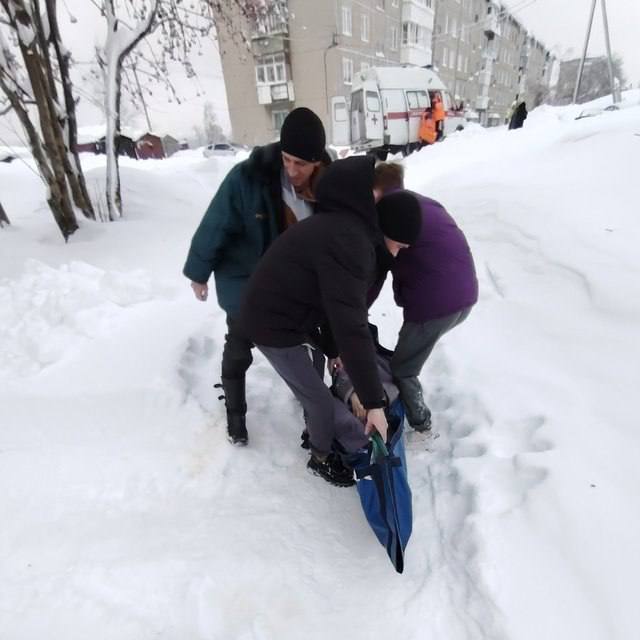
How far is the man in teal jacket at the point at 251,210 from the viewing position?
174cm

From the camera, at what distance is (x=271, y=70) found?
24609 mm

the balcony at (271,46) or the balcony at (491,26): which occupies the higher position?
the balcony at (491,26)

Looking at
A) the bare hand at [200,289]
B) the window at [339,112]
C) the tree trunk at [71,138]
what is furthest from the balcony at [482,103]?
the bare hand at [200,289]

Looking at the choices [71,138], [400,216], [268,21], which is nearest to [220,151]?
[268,21]

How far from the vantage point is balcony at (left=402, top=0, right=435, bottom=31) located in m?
26.8

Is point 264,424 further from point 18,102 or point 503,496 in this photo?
point 18,102

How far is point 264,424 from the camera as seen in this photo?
246 cm

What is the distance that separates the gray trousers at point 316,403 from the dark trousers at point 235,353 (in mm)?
271

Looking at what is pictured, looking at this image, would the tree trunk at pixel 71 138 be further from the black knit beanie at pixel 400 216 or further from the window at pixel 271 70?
the window at pixel 271 70

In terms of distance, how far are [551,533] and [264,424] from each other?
1.45 m

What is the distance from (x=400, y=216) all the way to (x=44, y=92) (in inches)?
157

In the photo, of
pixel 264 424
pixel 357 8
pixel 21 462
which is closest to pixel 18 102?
pixel 21 462

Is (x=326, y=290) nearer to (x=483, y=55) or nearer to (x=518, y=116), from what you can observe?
(x=518, y=116)

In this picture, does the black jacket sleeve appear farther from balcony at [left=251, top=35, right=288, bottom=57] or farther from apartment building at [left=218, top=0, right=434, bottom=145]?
balcony at [left=251, top=35, right=288, bottom=57]
